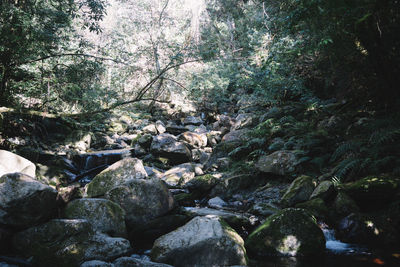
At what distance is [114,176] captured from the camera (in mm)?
6602

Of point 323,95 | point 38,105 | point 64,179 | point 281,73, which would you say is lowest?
point 64,179

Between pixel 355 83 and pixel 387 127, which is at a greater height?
pixel 355 83

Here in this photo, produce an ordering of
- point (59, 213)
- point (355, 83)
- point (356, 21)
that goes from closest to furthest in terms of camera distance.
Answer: point (59, 213) → point (356, 21) → point (355, 83)

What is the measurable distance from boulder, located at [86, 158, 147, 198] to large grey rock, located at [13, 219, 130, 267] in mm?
2203

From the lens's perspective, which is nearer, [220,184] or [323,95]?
[220,184]

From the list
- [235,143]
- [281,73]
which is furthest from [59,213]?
[281,73]

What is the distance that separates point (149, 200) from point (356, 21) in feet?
17.5

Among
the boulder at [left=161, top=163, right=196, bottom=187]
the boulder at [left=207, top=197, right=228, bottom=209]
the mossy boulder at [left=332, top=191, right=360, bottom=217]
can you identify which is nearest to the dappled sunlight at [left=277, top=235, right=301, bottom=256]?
the mossy boulder at [left=332, top=191, right=360, bottom=217]

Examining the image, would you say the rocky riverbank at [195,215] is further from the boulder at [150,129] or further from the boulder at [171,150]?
the boulder at [150,129]

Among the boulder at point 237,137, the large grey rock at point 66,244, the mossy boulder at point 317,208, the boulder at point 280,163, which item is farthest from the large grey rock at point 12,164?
the boulder at point 237,137

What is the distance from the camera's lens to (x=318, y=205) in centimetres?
511

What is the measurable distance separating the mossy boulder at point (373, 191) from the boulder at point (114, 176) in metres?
4.79

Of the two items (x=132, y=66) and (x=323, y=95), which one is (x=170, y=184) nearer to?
(x=132, y=66)

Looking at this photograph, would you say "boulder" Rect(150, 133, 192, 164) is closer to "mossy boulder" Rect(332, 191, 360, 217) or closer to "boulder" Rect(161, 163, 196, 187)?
"boulder" Rect(161, 163, 196, 187)
